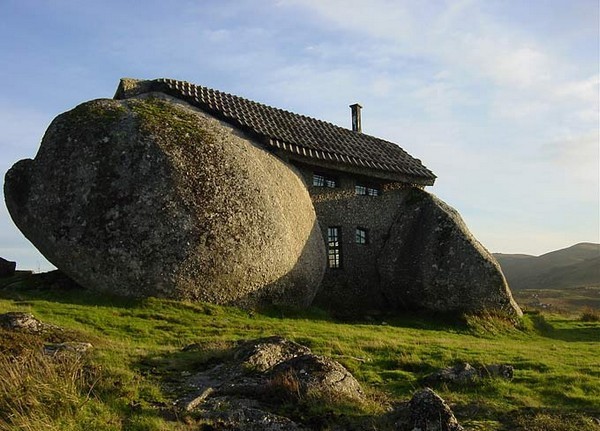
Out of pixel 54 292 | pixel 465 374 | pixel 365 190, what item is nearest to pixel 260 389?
pixel 465 374

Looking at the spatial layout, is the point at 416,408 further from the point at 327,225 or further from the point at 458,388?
the point at 327,225

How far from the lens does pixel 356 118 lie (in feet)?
116

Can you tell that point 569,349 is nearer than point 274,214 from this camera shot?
Yes

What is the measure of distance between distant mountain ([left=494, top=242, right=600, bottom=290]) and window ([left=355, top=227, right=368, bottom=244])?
285 feet

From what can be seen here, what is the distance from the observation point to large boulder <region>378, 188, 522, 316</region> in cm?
2408

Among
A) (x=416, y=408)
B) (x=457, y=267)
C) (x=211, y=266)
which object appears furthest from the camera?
(x=457, y=267)

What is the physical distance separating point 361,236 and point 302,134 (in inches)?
231

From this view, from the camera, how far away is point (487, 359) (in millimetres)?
14141

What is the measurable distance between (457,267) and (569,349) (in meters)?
6.21

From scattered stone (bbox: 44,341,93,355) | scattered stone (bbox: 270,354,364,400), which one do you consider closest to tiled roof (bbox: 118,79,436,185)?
scattered stone (bbox: 44,341,93,355)

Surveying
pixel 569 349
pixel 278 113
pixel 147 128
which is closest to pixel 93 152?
pixel 147 128

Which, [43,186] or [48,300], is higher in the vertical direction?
[43,186]

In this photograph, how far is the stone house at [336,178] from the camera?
24.7 metres

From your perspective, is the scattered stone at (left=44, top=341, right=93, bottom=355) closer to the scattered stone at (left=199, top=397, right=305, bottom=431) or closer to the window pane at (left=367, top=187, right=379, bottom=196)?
the scattered stone at (left=199, top=397, right=305, bottom=431)
